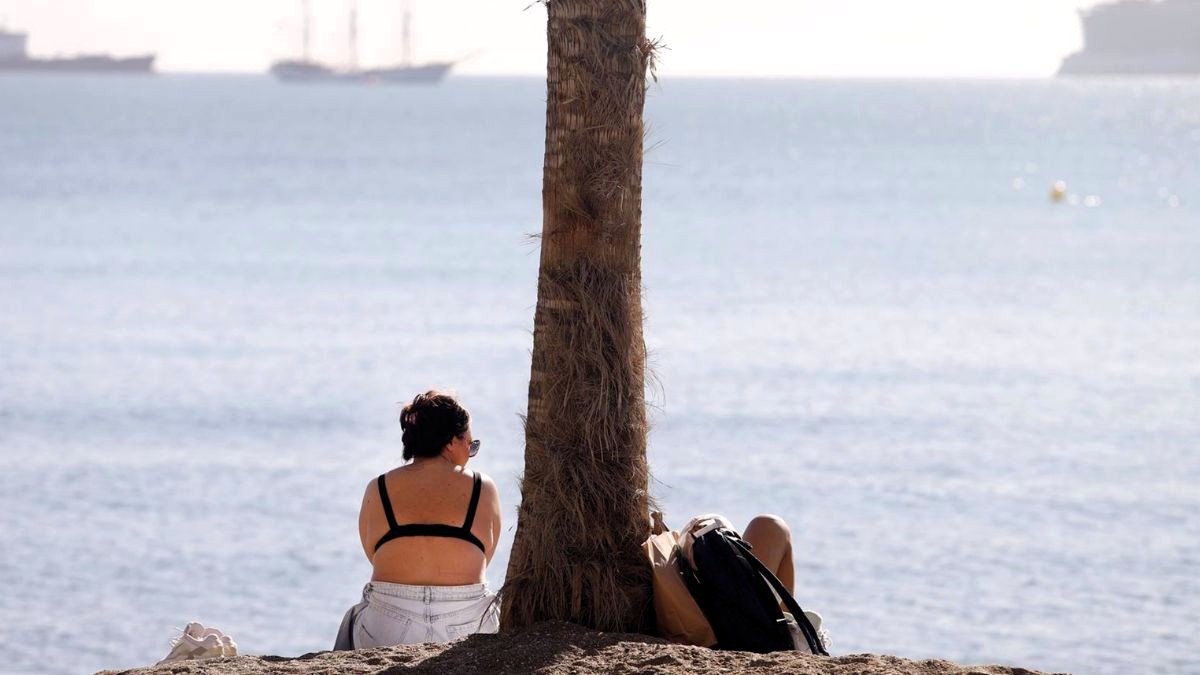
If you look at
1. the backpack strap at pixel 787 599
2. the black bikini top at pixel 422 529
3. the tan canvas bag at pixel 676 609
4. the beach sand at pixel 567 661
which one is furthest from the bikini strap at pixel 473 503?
the backpack strap at pixel 787 599

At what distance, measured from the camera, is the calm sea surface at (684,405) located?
13.5 m

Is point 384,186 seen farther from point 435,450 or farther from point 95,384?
point 435,450

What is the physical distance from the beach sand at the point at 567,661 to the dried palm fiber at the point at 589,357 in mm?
323

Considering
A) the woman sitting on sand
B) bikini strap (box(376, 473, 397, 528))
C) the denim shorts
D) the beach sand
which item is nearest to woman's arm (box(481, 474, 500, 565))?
the woman sitting on sand

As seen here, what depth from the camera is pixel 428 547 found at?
505 cm

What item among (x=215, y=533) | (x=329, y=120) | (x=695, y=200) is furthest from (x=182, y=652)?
(x=329, y=120)

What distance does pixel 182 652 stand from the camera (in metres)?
5.00

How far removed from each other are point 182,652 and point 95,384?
1703 cm

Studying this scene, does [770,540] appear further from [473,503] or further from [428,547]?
[428,547]

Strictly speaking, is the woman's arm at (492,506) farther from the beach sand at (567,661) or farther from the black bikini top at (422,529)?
the beach sand at (567,661)

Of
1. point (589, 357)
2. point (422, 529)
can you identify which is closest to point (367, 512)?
point (422, 529)

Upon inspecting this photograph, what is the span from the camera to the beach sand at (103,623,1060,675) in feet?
14.4

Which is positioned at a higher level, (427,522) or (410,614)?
(427,522)

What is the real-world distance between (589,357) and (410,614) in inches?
38.2
